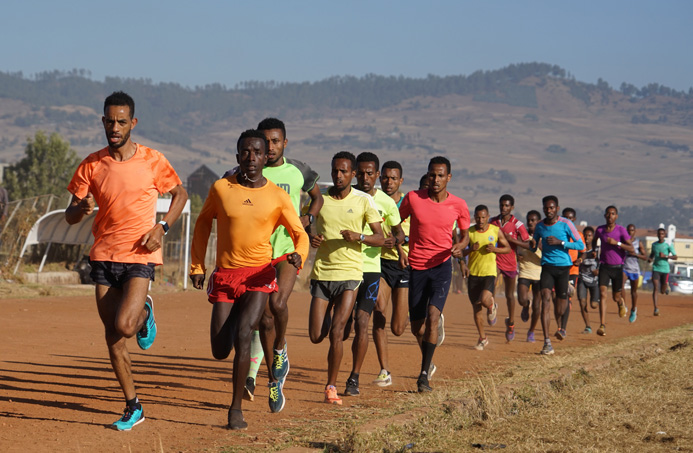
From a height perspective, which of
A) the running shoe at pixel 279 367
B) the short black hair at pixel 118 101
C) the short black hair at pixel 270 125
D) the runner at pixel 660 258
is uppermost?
the short black hair at pixel 118 101

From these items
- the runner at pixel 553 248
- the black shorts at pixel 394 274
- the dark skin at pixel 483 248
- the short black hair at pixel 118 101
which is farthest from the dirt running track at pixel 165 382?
the short black hair at pixel 118 101

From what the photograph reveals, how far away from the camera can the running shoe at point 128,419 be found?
282 inches

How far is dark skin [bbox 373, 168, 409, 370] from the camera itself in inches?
402

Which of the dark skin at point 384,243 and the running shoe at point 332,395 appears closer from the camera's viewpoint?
the running shoe at point 332,395

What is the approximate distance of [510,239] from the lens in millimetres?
15156

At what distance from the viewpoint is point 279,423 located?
769 cm

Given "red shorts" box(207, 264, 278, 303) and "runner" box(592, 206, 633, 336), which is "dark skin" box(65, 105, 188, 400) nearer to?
"red shorts" box(207, 264, 278, 303)

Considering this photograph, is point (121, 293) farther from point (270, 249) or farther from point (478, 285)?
point (478, 285)

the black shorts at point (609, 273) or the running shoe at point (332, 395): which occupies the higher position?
the running shoe at point (332, 395)

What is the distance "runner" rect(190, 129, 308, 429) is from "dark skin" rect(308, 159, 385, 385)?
143 cm

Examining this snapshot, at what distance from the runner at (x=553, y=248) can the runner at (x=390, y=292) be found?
14.5 ft

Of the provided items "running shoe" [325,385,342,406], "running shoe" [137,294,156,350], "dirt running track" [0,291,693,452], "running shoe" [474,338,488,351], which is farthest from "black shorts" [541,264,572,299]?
"running shoe" [137,294,156,350]

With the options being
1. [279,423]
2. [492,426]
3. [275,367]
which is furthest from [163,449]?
[492,426]

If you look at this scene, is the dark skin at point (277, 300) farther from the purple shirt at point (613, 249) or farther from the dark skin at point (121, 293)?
the purple shirt at point (613, 249)
